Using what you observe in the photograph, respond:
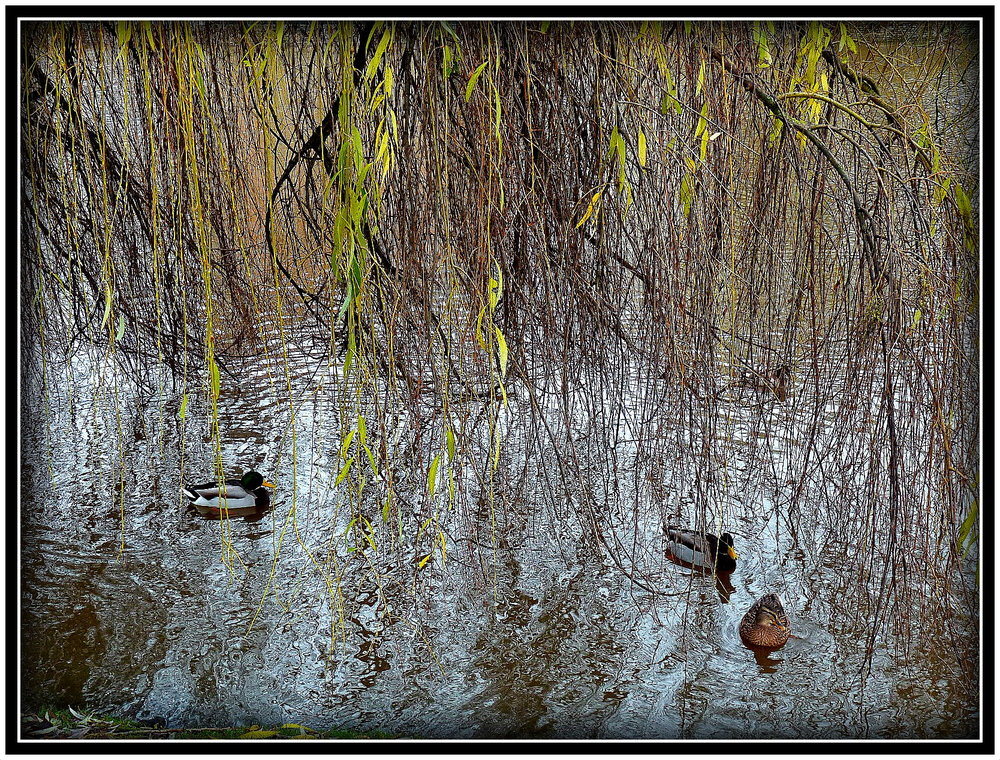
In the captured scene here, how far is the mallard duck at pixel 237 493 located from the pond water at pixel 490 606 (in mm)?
64

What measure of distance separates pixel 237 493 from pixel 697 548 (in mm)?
1652

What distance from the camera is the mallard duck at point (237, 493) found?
2715mm

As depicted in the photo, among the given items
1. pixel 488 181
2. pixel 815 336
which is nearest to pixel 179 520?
pixel 488 181

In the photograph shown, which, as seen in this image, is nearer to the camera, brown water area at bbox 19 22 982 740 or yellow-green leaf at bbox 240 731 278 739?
brown water area at bbox 19 22 982 740

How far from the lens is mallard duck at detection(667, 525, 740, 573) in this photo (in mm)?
2084

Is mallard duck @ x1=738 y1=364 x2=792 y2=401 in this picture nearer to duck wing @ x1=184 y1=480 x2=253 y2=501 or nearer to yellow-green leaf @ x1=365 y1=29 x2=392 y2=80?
yellow-green leaf @ x1=365 y1=29 x2=392 y2=80

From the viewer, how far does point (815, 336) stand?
1.56 meters

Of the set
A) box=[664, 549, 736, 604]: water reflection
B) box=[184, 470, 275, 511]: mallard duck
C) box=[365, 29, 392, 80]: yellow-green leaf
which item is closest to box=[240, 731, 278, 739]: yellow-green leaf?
Answer: box=[184, 470, 275, 511]: mallard duck

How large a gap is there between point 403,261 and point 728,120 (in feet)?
2.09

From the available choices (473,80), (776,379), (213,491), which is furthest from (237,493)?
(473,80)

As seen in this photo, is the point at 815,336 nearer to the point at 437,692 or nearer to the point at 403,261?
the point at 403,261

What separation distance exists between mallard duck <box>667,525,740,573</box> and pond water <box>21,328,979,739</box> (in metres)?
0.06

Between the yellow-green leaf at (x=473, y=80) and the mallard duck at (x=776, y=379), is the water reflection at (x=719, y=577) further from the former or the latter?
the yellow-green leaf at (x=473, y=80)

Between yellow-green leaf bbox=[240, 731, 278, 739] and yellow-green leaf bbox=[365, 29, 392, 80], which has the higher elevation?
yellow-green leaf bbox=[365, 29, 392, 80]
